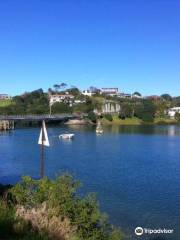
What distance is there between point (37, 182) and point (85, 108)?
138m

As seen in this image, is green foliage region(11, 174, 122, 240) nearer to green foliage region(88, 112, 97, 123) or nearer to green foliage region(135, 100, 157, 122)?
green foliage region(88, 112, 97, 123)

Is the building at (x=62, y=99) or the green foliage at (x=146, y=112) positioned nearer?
the green foliage at (x=146, y=112)

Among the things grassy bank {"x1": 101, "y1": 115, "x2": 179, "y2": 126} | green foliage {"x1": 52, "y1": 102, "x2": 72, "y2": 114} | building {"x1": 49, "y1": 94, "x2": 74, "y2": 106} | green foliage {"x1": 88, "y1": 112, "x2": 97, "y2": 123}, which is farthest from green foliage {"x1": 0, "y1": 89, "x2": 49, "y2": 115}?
grassy bank {"x1": 101, "y1": 115, "x2": 179, "y2": 126}

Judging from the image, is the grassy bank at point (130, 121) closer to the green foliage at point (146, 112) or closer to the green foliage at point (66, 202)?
the green foliage at point (146, 112)

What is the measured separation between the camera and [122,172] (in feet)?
134

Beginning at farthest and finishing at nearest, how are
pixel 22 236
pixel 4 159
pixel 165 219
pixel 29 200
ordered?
1. pixel 4 159
2. pixel 165 219
3. pixel 29 200
4. pixel 22 236

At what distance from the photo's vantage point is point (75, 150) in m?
63.6

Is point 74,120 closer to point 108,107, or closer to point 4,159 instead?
point 108,107

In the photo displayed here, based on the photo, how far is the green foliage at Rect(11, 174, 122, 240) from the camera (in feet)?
42.1

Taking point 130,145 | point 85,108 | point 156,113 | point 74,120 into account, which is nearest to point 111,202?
point 130,145

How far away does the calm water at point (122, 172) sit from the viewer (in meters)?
24.4

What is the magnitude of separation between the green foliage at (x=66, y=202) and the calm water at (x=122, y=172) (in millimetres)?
7389

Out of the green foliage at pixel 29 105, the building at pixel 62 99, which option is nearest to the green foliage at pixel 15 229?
the green foliage at pixel 29 105

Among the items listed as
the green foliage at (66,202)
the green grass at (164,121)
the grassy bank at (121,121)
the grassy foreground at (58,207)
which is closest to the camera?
the grassy foreground at (58,207)
